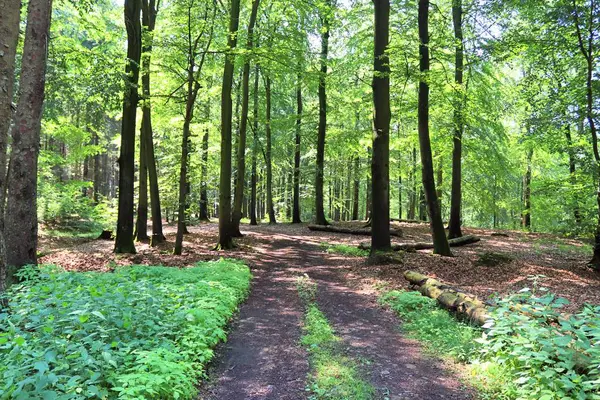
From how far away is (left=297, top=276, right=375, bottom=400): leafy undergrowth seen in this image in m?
3.88

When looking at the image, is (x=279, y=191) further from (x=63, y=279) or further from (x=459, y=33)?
(x=63, y=279)

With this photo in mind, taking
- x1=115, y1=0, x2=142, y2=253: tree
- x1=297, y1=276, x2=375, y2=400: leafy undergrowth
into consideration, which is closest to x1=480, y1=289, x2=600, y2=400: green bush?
x1=297, y1=276, x2=375, y2=400: leafy undergrowth

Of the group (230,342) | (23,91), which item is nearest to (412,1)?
(23,91)

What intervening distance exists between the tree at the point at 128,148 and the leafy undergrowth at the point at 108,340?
528cm

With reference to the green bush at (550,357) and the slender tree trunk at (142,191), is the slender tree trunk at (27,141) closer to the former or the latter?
the slender tree trunk at (142,191)

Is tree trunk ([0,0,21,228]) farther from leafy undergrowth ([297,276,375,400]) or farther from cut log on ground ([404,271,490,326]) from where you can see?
cut log on ground ([404,271,490,326])

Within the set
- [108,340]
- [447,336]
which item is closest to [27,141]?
[108,340]

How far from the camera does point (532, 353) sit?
143 inches

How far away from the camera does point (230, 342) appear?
5.34 metres

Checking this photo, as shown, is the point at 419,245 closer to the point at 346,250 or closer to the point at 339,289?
the point at 346,250

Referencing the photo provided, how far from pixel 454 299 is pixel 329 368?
3114 mm

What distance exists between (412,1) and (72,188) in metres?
17.4

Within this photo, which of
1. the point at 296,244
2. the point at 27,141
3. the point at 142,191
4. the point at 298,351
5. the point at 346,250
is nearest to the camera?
the point at 298,351

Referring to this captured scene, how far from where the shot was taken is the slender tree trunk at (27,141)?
22.9ft
